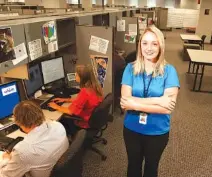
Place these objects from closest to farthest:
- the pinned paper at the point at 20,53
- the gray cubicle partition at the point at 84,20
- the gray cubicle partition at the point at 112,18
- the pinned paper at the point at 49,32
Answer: the pinned paper at the point at 20,53 → the pinned paper at the point at 49,32 → the gray cubicle partition at the point at 84,20 → the gray cubicle partition at the point at 112,18

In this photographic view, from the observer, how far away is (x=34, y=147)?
53.6 inches

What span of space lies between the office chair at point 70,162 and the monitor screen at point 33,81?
1.16 metres

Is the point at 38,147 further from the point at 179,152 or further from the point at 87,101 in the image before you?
the point at 179,152

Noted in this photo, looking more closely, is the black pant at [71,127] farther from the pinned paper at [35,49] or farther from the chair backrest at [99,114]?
the pinned paper at [35,49]

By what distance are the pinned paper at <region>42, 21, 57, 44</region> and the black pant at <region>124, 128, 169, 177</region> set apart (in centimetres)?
116

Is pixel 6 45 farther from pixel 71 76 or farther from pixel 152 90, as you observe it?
pixel 71 76

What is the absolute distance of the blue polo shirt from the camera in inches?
61.2

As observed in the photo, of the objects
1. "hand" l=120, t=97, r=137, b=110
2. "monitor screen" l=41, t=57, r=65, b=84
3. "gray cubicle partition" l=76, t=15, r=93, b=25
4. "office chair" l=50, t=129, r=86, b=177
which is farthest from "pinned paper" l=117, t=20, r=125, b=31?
"office chair" l=50, t=129, r=86, b=177

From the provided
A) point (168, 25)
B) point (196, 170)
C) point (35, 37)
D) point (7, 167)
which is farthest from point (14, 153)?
point (168, 25)

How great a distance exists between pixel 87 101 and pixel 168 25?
515 inches

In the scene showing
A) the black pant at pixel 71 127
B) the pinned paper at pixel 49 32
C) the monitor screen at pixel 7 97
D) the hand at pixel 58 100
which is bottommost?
the black pant at pixel 71 127

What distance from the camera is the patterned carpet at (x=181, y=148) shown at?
2.42m

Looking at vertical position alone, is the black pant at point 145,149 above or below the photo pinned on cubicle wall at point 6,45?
below

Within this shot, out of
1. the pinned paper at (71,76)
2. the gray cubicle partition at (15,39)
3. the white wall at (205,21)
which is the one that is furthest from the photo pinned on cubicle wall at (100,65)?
the white wall at (205,21)
